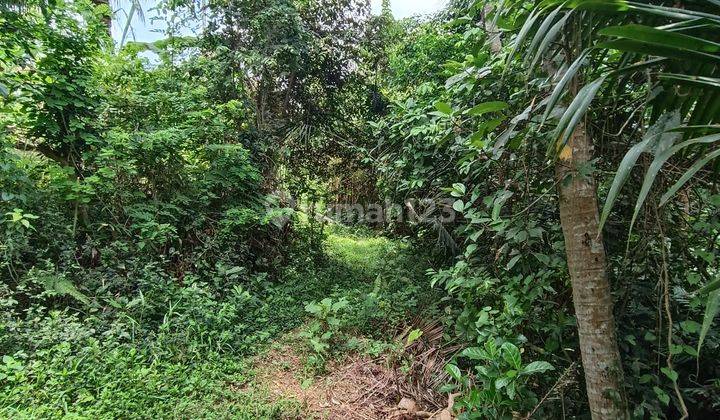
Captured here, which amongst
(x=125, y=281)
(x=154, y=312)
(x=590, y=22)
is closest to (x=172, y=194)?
(x=125, y=281)

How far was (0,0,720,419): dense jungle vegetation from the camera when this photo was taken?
1.37 meters

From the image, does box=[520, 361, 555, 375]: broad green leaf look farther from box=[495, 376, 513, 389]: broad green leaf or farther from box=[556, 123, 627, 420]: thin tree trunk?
box=[556, 123, 627, 420]: thin tree trunk

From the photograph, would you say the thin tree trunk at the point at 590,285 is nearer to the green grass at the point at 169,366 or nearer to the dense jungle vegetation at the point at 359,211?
the dense jungle vegetation at the point at 359,211

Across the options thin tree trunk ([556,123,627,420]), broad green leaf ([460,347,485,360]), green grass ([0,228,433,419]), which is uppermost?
thin tree trunk ([556,123,627,420])

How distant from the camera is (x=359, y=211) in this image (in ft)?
18.2

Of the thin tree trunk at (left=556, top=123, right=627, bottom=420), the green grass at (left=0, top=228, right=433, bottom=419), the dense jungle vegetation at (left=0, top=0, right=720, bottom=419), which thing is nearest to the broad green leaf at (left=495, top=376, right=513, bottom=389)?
the dense jungle vegetation at (left=0, top=0, right=720, bottom=419)

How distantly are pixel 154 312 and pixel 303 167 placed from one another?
9.35ft

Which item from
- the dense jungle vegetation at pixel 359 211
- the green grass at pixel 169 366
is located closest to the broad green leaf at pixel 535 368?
the dense jungle vegetation at pixel 359 211

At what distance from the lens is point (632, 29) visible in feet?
2.17

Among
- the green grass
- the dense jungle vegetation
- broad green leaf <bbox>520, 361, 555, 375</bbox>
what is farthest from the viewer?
the green grass

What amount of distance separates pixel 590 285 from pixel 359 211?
4.27m

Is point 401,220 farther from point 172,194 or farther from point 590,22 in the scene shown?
point 590,22

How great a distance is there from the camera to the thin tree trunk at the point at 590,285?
137 centimetres

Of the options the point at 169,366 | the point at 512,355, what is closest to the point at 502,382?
the point at 512,355
